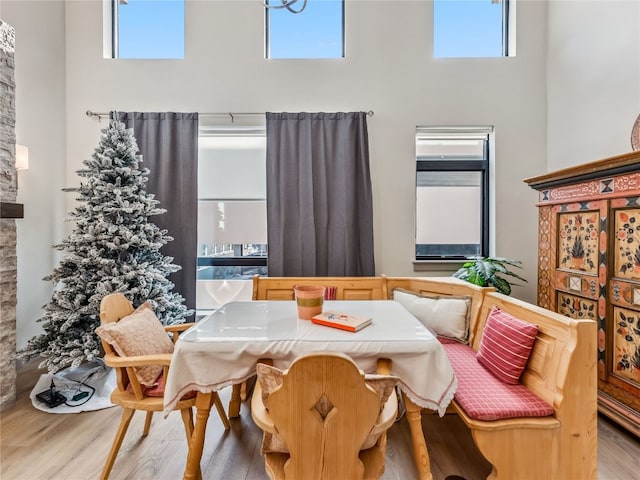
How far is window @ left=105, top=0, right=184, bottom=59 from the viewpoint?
3.25 m

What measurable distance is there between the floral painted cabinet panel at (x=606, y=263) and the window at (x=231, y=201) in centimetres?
252

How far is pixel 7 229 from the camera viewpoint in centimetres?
221

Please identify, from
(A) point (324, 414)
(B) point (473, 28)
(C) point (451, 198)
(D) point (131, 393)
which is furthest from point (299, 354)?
(B) point (473, 28)

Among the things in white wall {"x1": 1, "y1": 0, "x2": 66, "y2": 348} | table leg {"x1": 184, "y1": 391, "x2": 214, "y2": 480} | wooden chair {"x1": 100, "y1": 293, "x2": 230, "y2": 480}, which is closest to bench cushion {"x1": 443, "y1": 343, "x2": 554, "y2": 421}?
table leg {"x1": 184, "y1": 391, "x2": 214, "y2": 480}

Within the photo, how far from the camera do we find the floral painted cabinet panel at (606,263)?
1814 mm

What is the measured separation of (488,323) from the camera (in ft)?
6.21

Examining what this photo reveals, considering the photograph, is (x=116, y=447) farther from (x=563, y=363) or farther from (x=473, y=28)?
(x=473, y=28)

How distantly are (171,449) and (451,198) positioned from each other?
3.14 metres

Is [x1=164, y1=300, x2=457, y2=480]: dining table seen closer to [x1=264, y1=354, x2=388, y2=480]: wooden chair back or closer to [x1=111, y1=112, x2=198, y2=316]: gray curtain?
[x1=264, y1=354, x2=388, y2=480]: wooden chair back

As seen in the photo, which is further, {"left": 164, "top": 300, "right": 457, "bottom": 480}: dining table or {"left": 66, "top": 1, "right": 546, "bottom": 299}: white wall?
{"left": 66, "top": 1, "right": 546, "bottom": 299}: white wall

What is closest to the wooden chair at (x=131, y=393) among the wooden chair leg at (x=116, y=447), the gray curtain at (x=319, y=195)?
the wooden chair leg at (x=116, y=447)

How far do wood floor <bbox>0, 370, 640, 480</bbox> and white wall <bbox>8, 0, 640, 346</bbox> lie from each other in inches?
62.0

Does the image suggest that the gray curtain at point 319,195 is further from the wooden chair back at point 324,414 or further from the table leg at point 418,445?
the wooden chair back at point 324,414

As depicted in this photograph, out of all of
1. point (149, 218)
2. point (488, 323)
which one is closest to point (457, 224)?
point (488, 323)
